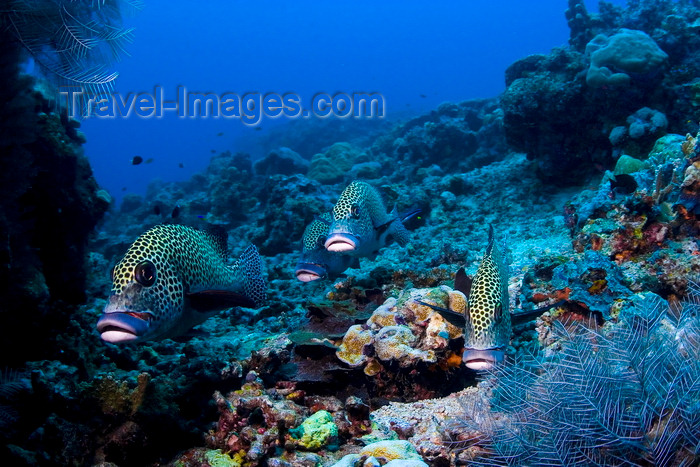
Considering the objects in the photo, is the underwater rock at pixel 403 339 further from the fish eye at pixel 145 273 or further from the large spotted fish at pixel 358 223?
the fish eye at pixel 145 273

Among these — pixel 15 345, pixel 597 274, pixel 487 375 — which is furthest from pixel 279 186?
pixel 487 375

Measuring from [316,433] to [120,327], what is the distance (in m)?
1.85

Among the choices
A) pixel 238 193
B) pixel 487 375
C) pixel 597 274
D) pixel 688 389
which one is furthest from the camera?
pixel 238 193

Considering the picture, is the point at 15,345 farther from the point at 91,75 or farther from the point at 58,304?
the point at 91,75

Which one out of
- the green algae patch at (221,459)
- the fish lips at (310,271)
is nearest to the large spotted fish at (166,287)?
the green algae patch at (221,459)

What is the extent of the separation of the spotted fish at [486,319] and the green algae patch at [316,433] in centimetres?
136

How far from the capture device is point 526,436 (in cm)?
271

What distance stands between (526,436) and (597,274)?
3.15 m

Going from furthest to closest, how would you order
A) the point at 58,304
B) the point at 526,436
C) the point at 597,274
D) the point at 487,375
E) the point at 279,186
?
A: the point at 279,186
the point at 58,304
the point at 597,274
the point at 487,375
the point at 526,436

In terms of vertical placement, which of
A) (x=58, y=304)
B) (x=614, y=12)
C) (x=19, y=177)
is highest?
(x=614, y=12)

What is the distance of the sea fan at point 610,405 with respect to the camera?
2.28 meters

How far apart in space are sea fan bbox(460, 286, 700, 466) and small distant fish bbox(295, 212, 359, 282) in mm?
2997

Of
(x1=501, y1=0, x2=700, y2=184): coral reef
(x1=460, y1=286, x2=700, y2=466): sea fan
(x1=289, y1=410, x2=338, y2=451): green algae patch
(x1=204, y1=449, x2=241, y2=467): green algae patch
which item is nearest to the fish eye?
(x1=204, y1=449, x2=241, y2=467): green algae patch

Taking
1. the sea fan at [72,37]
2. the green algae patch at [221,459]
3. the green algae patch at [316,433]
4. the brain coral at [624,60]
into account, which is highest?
the brain coral at [624,60]
